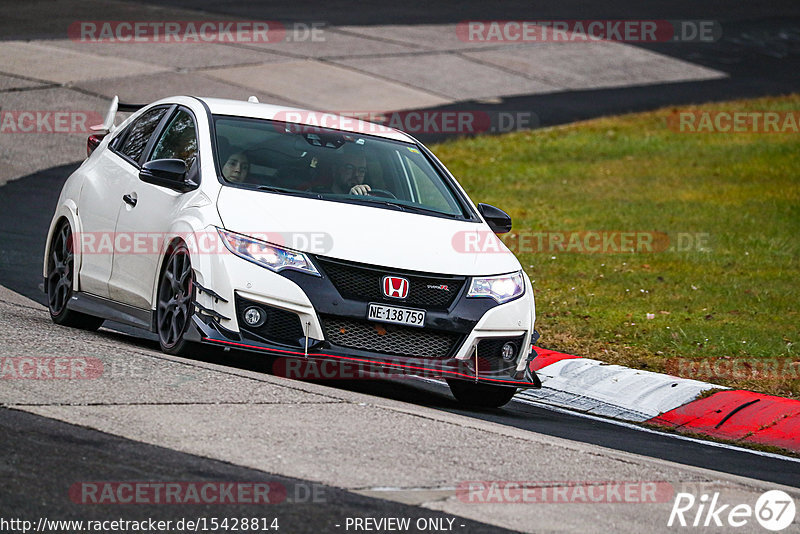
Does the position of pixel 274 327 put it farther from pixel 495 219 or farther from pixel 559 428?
pixel 495 219

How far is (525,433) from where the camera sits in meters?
7.22

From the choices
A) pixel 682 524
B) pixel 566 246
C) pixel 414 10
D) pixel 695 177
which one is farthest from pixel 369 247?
pixel 414 10

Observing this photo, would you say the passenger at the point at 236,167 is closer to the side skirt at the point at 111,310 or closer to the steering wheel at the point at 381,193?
the steering wheel at the point at 381,193

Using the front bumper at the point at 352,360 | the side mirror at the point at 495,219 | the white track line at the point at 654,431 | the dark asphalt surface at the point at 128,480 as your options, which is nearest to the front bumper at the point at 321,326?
the front bumper at the point at 352,360

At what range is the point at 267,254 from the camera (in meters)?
7.79

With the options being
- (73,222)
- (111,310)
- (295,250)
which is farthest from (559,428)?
(73,222)

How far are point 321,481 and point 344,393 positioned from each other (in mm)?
1736

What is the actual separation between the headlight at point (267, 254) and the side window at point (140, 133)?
1.87 metres

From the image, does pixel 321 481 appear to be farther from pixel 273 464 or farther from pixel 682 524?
pixel 682 524

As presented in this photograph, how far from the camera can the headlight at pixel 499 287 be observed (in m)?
8.15

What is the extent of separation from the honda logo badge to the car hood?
0.08 metres

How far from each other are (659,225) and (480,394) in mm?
8177

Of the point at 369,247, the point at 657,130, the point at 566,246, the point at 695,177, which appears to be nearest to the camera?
the point at 369,247

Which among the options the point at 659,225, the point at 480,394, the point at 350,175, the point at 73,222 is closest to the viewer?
the point at 480,394
